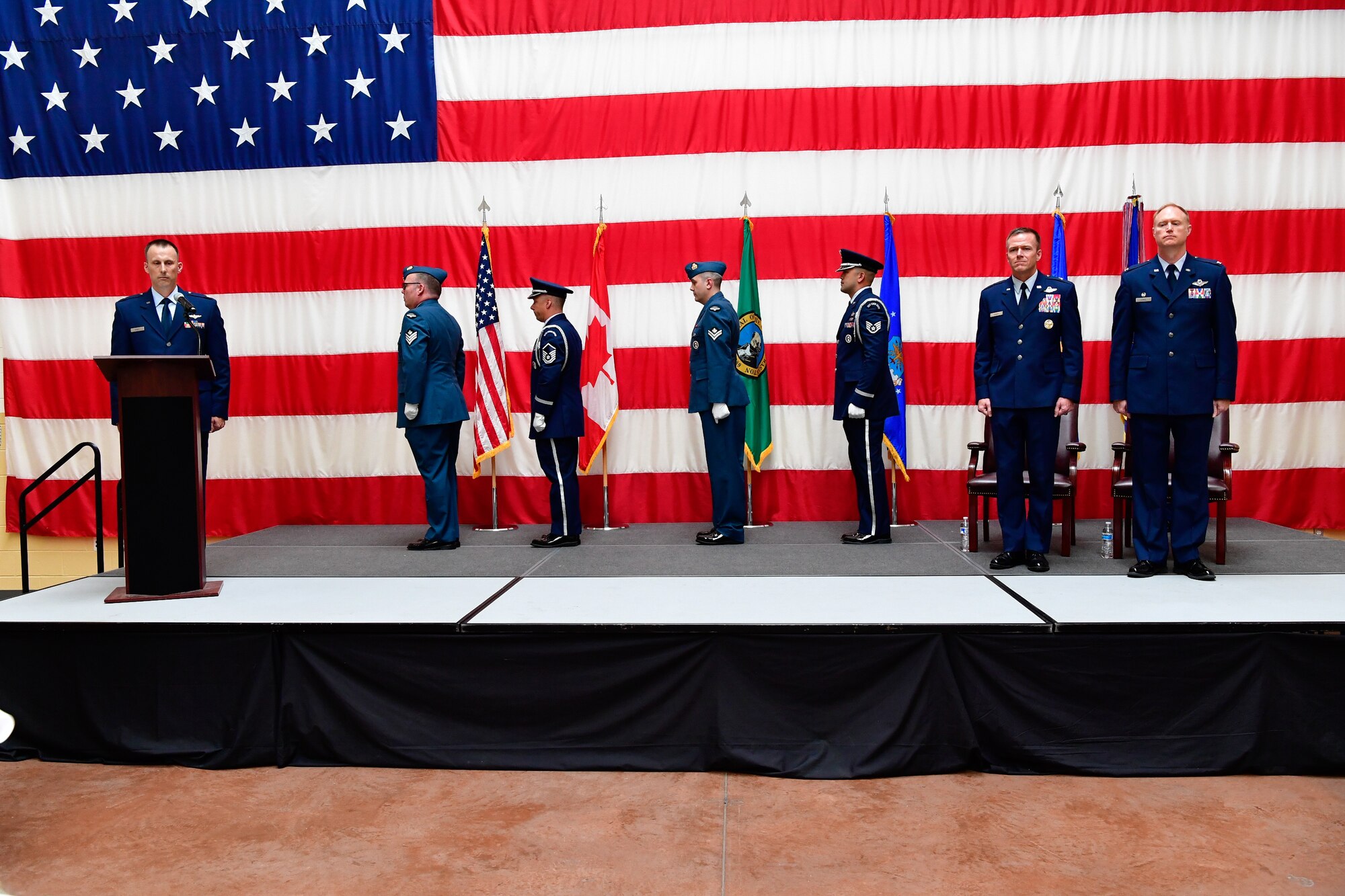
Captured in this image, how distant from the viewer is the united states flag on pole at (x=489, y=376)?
4996 millimetres

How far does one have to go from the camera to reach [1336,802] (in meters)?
2.52

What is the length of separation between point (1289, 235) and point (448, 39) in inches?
190

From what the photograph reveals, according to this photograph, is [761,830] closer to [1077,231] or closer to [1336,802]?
[1336,802]

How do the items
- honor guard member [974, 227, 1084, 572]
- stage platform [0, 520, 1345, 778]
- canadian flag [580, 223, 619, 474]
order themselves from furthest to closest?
canadian flag [580, 223, 619, 474]
honor guard member [974, 227, 1084, 572]
stage platform [0, 520, 1345, 778]

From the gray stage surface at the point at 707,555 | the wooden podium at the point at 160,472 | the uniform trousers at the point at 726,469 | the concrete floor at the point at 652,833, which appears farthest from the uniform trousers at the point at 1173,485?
the wooden podium at the point at 160,472

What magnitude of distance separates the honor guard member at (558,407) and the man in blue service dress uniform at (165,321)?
4.77 feet

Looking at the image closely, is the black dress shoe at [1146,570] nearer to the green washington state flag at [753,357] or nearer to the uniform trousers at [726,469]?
the uniform trousers at [726,469]

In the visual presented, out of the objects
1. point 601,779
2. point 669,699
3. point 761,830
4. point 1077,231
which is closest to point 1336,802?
point 761,830

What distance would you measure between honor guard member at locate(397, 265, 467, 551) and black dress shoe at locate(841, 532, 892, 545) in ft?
6.25

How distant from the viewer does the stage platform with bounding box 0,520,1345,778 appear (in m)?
2.74

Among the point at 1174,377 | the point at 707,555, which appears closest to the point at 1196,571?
the point at 1174,377

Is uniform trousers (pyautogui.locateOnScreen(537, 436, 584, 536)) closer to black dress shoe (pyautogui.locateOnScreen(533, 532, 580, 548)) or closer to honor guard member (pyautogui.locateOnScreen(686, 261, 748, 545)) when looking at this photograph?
black dress shoe (pyautogui.locateOnScreen(533, 532, 580, 548))

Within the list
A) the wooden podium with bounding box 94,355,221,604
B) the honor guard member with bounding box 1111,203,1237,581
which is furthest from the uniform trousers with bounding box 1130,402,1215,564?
the wooden podium with bounding box 94,355,221,604

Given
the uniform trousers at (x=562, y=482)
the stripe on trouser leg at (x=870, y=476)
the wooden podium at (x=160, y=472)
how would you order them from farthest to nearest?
the uniform trousers at (x=562, y=482)
the stripe on trouser leg at (x=870, y=476)
the wooden podium at (x=160, y=472)
